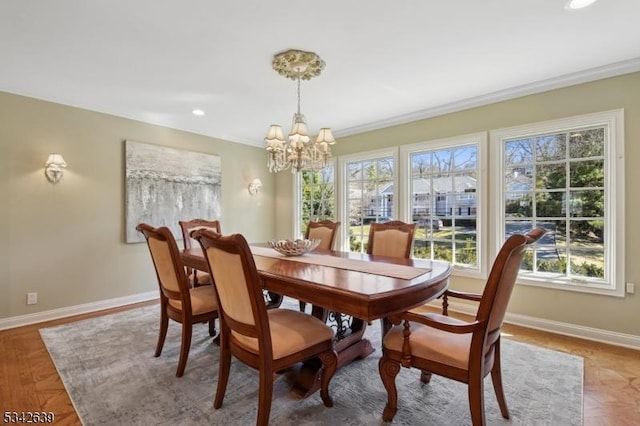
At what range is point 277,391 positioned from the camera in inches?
79.4

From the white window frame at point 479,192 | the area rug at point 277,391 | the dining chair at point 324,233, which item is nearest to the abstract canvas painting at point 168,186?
the area rug at point 277,391

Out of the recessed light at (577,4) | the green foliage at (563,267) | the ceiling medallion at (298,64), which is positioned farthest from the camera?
the green foliage at (563,267)

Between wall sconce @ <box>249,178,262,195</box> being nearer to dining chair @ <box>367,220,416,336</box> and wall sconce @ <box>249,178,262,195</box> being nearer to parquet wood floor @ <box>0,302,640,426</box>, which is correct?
dining chair @ <box>367,220,416,336</box>

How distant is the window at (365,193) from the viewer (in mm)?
4375

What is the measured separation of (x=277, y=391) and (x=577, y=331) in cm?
287

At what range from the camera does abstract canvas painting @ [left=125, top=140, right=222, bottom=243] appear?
12.9 ft

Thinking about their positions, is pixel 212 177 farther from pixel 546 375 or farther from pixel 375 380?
pixel 546 375

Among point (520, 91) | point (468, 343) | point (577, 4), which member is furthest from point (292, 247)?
point (520, 91)

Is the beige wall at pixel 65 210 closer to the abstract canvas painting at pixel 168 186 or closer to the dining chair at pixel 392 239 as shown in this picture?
the abstract canvas painting at pixel 168 186

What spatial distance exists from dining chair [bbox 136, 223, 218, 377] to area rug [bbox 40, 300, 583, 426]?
23cm

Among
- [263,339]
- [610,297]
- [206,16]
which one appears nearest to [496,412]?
[263,339]

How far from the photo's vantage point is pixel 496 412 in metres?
1.82

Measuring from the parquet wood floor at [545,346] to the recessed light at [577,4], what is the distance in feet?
8.09

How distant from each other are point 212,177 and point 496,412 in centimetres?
434
